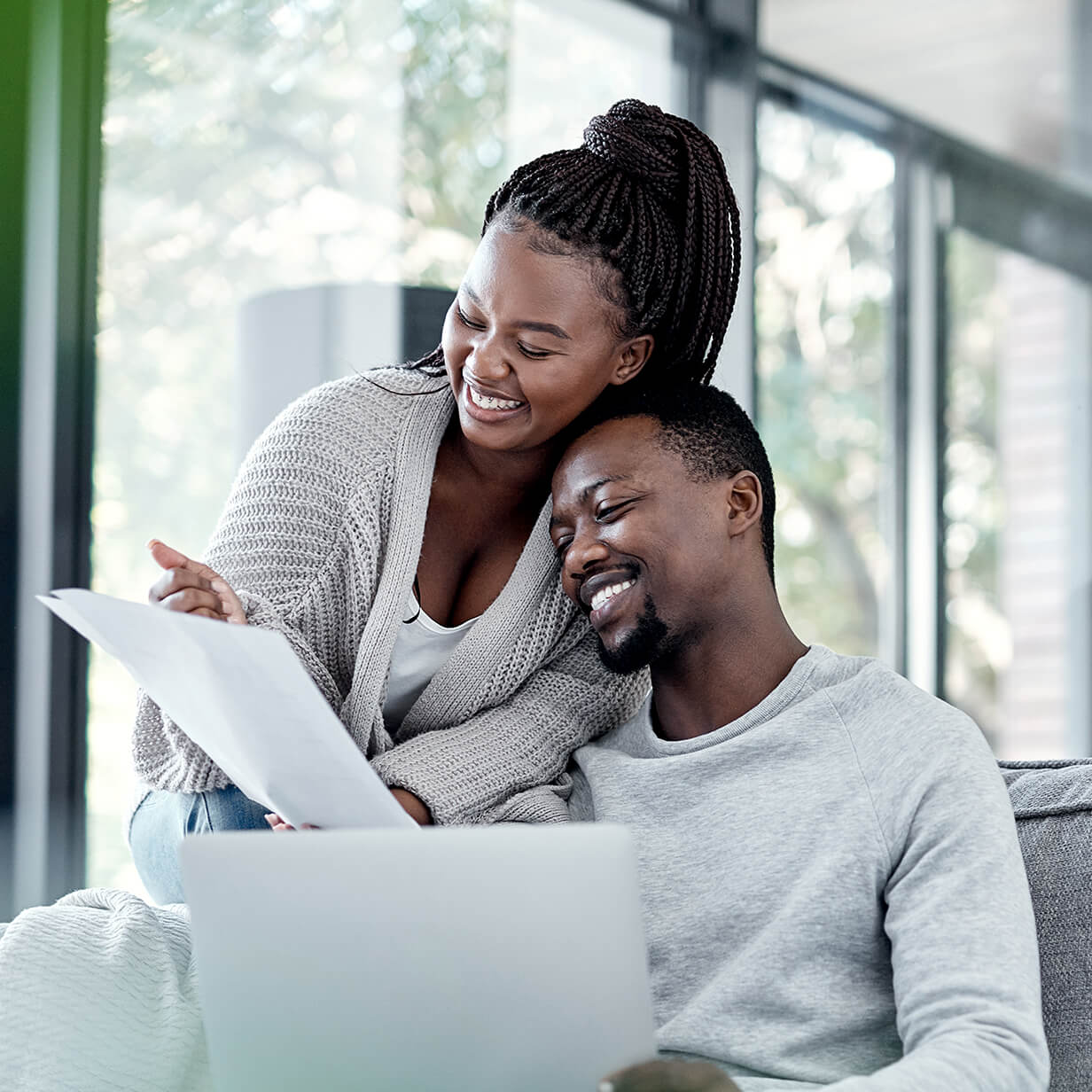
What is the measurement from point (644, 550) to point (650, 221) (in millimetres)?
367

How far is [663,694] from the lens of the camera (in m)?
1.32

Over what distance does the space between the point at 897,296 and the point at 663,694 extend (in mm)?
3141

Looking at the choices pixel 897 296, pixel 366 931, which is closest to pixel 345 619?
pixel 366 931

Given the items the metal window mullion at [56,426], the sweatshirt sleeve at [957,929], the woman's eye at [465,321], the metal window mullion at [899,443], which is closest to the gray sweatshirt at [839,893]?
the sweatshirt sleeve at [957,929]

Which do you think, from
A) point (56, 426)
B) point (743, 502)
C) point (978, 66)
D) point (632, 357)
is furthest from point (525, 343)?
point (978, 66)

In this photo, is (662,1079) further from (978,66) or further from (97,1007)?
(978,66)

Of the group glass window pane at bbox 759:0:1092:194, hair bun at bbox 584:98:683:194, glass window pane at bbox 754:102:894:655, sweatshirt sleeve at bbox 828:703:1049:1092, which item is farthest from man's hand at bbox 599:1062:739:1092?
glass window pane at bbox 759:0:1092:194

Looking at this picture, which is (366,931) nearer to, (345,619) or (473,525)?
(345,619)

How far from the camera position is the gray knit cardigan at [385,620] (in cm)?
136

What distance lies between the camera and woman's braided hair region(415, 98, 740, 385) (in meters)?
1.41

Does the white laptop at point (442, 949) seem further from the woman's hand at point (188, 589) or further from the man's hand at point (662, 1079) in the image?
the woman's hand at point (188, 589)

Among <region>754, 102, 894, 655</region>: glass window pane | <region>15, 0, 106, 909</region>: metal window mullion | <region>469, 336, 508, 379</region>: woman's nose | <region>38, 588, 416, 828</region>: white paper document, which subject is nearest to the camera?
<region>38, 588, 416, 828</region>: white paper document

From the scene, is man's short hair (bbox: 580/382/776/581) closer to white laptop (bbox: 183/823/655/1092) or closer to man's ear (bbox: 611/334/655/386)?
man's ear (bbox: 611/334/655/386)

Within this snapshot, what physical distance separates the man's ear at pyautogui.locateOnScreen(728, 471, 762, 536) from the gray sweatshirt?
0.14 metres
